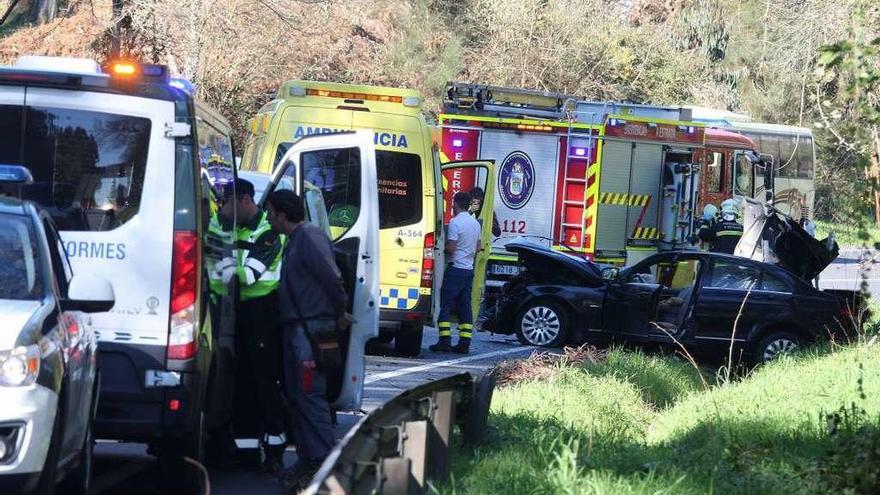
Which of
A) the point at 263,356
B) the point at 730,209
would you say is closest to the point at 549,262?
the point at 730,209

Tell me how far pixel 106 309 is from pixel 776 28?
48.0ft

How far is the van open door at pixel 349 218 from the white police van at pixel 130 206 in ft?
6.91

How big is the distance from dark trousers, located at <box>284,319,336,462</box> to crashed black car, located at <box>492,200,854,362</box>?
23.7 ft

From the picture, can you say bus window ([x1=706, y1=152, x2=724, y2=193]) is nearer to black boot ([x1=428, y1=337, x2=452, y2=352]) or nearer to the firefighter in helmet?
the firefighter in helmet

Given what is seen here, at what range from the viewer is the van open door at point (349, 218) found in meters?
9.52

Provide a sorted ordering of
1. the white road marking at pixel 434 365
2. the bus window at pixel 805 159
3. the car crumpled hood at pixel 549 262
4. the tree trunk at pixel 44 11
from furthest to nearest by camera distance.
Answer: the bus window at pixel 805 159 < the tree trunk at pixel 44 11 < the car crumpled hood at pixel 549 262 < the white road marking at pixel 434 365

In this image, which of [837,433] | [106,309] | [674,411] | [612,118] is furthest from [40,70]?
[612,118]

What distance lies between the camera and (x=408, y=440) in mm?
6594

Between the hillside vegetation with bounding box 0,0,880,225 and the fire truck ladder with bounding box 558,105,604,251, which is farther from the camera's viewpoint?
the hillside vegetation with bounding box 0,0,880,225

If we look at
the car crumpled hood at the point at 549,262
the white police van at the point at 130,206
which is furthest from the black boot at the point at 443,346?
the white police van at the point at 130,206

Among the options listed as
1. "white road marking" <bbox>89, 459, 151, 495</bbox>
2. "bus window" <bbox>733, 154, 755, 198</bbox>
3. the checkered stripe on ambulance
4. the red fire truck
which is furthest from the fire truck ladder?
"white road marking" <bbox>89, 459, 151, 495</bbox>

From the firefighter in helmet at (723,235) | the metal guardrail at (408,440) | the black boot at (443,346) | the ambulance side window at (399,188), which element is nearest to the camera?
the metal guardrail at (408,440)

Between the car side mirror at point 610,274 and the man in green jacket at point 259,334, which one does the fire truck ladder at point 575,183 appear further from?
the man in green jacket at point 259,334

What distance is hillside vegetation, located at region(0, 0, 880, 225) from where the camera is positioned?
81.3 feet
